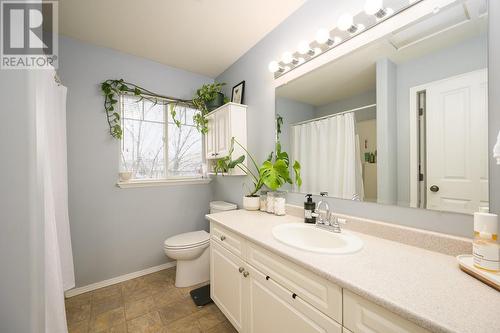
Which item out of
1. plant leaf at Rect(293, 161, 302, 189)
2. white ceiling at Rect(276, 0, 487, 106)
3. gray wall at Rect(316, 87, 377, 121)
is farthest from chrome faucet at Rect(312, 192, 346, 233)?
white ceiling at Rect(276, 0, 487, 106)

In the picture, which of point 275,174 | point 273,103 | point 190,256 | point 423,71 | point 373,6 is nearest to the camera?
point 423,71

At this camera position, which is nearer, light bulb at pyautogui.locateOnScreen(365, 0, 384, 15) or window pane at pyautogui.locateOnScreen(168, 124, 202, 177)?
light bulb at pyautogui.locateOnScreen(365, 0, 384, 15)

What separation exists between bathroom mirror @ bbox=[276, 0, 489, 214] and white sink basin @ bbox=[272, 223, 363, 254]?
282 mm

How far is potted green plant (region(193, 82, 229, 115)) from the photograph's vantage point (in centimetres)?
235

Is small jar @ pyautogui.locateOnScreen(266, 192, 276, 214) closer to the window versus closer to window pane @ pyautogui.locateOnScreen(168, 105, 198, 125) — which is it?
the window

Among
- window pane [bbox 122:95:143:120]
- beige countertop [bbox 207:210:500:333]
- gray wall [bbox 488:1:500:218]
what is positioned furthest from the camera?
window pane [bbox 122:95:143:120]

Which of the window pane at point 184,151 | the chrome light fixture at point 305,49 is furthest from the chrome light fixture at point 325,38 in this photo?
the window pane at point 184,151

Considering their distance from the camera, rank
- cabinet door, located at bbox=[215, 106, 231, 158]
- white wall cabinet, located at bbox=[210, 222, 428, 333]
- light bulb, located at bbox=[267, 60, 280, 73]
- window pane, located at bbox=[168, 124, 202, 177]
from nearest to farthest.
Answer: white wall cabinet, located at bbox=[210, 222, 428, 333] → light bulb, located at bbox=[267, 60, 280, 73] → cabinet door, located at bbox=[215, 106, 231, 158] → window pane, located at bbox=[168, 124, 202, 177]

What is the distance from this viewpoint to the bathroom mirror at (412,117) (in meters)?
0.83

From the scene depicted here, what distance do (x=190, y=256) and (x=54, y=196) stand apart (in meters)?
1.18

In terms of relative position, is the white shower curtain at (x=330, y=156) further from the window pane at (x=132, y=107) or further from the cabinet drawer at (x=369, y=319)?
the window pane at (x=132, y=107)

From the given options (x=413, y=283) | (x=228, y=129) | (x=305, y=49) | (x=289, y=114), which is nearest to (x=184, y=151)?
(x=228, y=129)

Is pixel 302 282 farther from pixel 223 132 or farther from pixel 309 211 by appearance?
pixel 223 132

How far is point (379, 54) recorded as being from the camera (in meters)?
1.12
